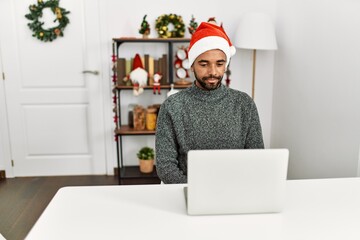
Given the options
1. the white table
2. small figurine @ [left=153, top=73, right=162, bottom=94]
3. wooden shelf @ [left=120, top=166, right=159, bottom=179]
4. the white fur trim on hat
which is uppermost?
A: the white fur trim on hat

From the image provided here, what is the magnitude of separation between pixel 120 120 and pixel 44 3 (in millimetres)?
1237

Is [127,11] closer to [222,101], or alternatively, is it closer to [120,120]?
[120,120]

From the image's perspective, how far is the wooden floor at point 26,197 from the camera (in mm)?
2428

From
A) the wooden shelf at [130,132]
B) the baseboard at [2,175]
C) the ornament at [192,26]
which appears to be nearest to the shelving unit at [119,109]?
the wooden shelf at [130,132]

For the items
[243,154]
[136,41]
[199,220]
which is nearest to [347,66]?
[243,154]

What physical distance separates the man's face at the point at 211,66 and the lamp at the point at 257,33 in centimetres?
142

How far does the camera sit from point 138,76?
2.97 m

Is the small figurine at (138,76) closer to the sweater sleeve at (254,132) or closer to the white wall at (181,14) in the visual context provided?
the white wall at (181,14)

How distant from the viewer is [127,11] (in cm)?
315

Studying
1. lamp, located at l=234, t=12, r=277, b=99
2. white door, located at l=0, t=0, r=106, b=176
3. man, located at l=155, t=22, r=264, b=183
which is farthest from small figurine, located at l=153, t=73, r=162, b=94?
man, located at l=155, t=22, r=264, b=183

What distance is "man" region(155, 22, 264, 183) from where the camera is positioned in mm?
1581

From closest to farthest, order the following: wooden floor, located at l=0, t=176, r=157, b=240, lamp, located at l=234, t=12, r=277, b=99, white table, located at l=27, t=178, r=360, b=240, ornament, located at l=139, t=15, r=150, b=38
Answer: white table, located at l=27, t=178, r=360, b=240 → wooden floor, located at l=0, t=176, r=157, b=240 → lamp, located at l=234, t=12, r=277, b=99 → ornament, located at l=139, t=15, r=150, b=38

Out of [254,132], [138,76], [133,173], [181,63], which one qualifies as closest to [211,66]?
[254,132]

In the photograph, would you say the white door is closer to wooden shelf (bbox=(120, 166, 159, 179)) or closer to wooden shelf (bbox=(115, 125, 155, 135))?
wooden shelf (bbox=(120, 166, 159, 179))
